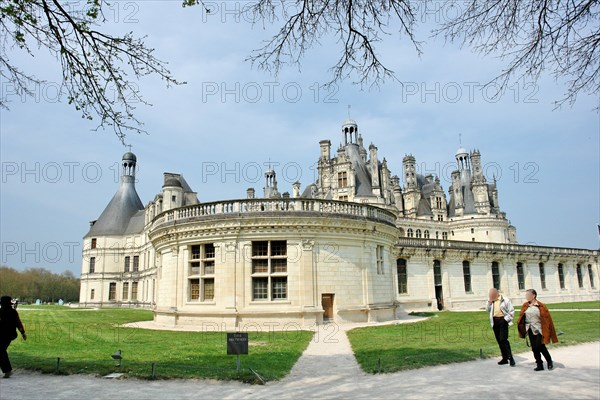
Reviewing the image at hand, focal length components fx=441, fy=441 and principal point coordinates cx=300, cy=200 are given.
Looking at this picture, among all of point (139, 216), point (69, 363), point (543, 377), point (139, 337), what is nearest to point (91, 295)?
point (139, 216)

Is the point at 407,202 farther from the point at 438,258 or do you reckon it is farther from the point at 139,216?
the point at 139,216

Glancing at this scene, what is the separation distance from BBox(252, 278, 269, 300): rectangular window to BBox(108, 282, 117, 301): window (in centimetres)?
4790

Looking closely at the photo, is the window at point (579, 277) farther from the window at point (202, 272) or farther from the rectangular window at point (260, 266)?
the window at point (202, 272)

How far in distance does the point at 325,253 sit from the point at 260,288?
330cm

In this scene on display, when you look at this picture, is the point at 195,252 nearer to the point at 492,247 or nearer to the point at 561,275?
the point at 492,247

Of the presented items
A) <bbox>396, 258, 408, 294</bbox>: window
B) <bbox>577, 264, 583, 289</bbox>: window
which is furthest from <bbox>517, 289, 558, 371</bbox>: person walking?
<bbox>577, 264, 583, 289</bbox>: window

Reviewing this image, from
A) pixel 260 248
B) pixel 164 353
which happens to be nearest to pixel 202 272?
pixel 260 248

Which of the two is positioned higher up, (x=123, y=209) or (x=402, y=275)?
(x=123, y=209)

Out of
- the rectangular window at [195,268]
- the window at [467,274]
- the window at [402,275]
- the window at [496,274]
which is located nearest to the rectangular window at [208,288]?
the rectangular window at [195,268]

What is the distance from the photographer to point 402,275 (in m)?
36.8

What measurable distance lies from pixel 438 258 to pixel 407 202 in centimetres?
2533

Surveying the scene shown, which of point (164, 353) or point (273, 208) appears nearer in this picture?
point (164, 353)

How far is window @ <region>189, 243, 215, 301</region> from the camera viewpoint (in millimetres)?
20203

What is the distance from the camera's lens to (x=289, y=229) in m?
19.6
